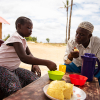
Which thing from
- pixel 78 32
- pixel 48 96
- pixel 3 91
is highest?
pixel 78 32

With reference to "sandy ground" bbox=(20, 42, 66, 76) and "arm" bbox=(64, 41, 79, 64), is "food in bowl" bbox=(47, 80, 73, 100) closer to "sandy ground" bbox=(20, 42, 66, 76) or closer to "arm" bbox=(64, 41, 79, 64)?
"arm" bbox=(64, 41, 79, 64)

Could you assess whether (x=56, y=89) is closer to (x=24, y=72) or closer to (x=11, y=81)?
(x=11, y=81)

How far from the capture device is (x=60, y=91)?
949mm

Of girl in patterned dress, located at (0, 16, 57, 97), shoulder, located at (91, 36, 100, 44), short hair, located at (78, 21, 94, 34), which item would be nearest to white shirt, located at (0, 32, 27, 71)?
girl in patterned dress, located at (0, 16, 57, 97)

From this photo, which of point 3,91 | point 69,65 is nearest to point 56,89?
point 3,91

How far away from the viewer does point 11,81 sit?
142 centimetres

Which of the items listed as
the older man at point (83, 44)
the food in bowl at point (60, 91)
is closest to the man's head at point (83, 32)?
the older man at point (83, 44)

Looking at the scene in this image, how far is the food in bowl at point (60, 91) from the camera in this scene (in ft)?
3.09

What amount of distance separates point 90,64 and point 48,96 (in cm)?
82

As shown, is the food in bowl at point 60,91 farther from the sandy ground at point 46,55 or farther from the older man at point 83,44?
the sandy ground at point 46,55

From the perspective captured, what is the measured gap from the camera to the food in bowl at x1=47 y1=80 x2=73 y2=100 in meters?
0.94

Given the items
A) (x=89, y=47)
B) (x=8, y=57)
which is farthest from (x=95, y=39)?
(x=8, y=57)

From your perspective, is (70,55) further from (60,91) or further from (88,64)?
(60,91)

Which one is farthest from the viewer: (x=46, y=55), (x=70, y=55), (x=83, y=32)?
(x=46, y=55)
